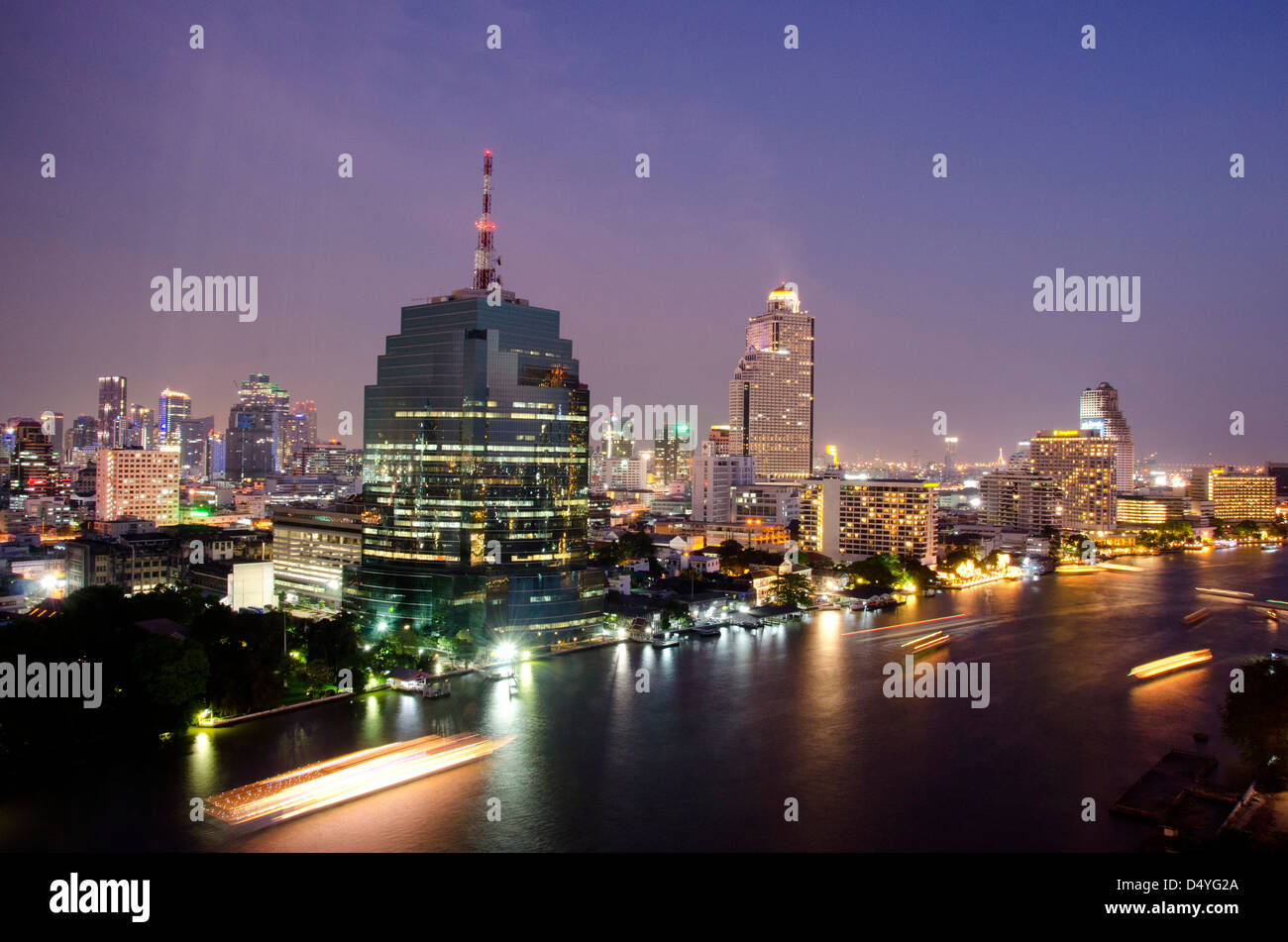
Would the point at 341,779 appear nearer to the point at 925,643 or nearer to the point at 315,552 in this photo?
the point at 315,552

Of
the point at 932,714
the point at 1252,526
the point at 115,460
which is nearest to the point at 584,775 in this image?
the point at 932,714

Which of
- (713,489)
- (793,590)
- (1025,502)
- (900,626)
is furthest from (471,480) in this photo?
A: (1025,502)

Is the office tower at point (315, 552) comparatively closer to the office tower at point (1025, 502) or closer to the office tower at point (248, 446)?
the office tower at point (1025, 502)

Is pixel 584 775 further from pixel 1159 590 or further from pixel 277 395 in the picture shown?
pixel 277 395

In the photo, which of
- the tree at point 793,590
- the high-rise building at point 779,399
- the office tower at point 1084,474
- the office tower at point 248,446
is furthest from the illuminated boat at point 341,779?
the office tower at point 248,446

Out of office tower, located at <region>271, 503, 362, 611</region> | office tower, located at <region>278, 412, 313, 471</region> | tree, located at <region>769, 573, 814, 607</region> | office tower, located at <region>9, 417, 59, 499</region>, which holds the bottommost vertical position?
tree, located at <region>769, 573, 814, 607</region>

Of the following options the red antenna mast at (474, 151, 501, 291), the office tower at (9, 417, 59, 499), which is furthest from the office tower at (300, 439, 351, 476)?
the red antenna mast at (474, 151, 501, 291)

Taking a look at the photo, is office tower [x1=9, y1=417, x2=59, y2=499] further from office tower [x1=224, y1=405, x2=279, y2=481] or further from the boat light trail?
the boat light trail
